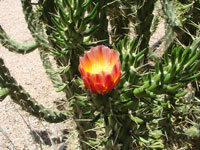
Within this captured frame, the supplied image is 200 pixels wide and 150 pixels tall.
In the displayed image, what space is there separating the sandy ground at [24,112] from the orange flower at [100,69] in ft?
3.43

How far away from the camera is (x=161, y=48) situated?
364 centimetres

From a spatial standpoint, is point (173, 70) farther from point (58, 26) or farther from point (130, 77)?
point (58, 26)

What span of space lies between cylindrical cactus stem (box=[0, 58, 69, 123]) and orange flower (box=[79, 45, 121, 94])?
1.25m

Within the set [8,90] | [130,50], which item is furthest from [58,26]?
[8,90]

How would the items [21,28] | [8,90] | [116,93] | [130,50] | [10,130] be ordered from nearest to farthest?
[116,93], [130,50], [8,90], [10,130], [21,28]

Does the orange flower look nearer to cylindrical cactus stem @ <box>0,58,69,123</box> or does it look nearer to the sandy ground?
the sandy ground

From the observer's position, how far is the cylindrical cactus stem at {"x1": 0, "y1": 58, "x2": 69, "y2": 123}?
2.12 metres

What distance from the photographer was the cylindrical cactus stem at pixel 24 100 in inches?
83.5

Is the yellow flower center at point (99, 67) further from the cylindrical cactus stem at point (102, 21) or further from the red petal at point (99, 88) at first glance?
the cylindrical cactus stem at point (102, 21)

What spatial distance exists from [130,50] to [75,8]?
13.4 inches

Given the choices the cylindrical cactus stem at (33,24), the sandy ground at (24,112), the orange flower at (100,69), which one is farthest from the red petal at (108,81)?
the cylindrical cactus stem at (33,24)

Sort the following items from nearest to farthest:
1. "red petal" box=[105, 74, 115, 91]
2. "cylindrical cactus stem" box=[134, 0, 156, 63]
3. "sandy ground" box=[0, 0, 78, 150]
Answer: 1. "red petal" box=[105, 74, 115, 91]
2. "cylindrical cactus stem" box=[134, 0, 156, 63]
3. "sandy ground" box=[0, 0, 78, 150]

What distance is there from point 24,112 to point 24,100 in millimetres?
684

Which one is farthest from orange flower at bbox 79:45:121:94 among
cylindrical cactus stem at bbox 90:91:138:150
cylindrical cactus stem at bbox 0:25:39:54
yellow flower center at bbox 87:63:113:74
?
cylindrical cactus stem at bbox 0:25:39:54
